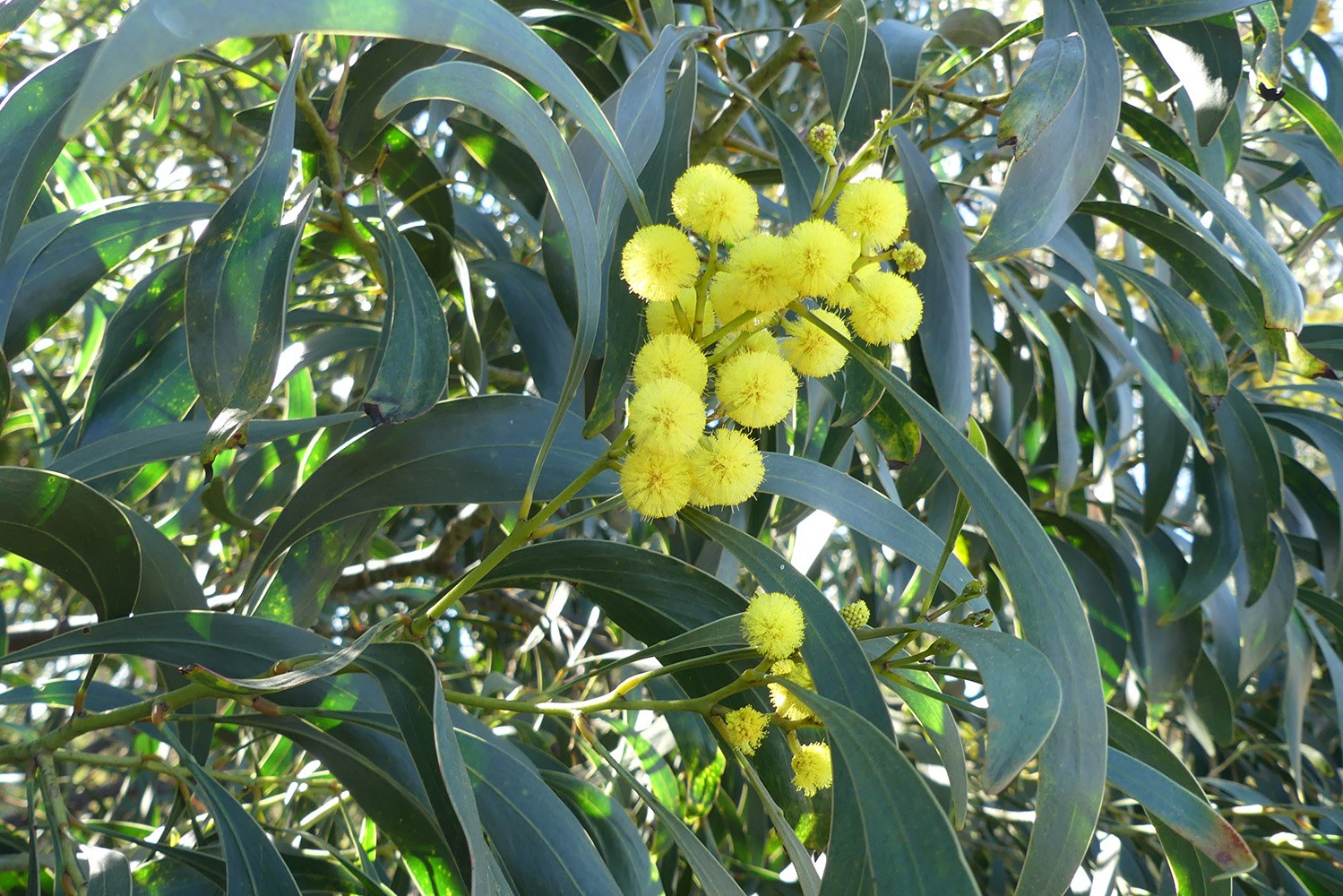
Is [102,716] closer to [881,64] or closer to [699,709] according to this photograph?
[699,709]

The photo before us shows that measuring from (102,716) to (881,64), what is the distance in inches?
37.1

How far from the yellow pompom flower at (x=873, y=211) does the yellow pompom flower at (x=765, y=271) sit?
67 millimetres

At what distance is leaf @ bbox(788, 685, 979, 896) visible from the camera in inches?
19.7

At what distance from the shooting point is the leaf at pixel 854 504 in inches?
30.5

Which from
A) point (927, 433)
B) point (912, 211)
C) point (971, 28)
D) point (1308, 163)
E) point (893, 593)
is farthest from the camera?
point (893, 593)

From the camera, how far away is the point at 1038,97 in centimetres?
75

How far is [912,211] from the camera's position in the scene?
1028 mm

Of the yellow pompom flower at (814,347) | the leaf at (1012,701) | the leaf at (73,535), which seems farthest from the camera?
the leaf at (73,535)

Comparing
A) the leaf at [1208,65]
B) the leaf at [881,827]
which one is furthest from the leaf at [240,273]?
the leaf at [1208,65]

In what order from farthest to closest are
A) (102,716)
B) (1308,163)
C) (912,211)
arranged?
(1308,163) < (912,211) < (102,716)

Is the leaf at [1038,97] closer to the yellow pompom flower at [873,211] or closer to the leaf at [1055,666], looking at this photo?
the yellow pompom flower at [873,211]

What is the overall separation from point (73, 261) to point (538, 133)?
744mm

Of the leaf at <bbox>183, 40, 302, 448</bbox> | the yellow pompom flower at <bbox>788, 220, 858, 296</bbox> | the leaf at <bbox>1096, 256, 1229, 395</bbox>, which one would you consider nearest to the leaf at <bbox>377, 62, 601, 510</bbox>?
the yellow pompom flower at <bbox>788, 220, 858, 296</bbox>

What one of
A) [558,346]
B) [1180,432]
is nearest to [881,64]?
[558,346]
